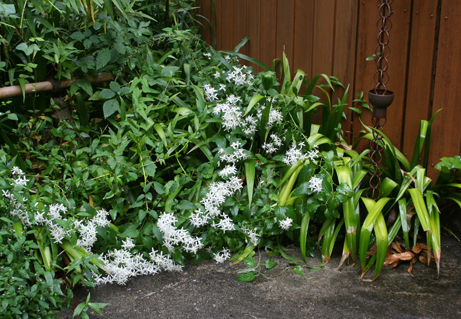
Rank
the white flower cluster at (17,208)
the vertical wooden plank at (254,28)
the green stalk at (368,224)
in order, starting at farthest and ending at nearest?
1. the vertical wooden plank at (254,28)
2. the green stalk at (368,224)
3. the white flower cluster at (17,208)

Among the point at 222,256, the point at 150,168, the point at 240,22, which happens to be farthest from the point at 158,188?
the point at 240,22

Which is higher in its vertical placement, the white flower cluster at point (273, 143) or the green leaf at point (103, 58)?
the green leaf at point (103, 58)

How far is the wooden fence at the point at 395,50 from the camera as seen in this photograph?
2.05 m

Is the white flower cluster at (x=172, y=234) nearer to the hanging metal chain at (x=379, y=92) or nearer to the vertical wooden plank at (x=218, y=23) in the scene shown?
the hanging metal chain at (x=379, y=92)

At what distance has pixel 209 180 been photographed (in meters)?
2.24

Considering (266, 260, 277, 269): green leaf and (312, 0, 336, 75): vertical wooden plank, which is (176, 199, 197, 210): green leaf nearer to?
(266, 260, 277, 269): green leaf

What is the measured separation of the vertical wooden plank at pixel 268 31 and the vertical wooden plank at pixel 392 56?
0.82 m

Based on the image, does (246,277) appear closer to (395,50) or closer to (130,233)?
(130,233)

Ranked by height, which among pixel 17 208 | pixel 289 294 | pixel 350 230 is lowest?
pixel 289 294

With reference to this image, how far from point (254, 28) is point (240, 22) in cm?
22

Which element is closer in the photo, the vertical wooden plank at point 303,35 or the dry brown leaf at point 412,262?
the dry brown leaf at point 412,262

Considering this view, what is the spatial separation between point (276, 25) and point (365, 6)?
812 millimetres

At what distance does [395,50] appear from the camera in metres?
2.23

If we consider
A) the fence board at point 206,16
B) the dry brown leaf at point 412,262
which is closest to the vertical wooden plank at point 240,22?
the fence board at point 206,16
